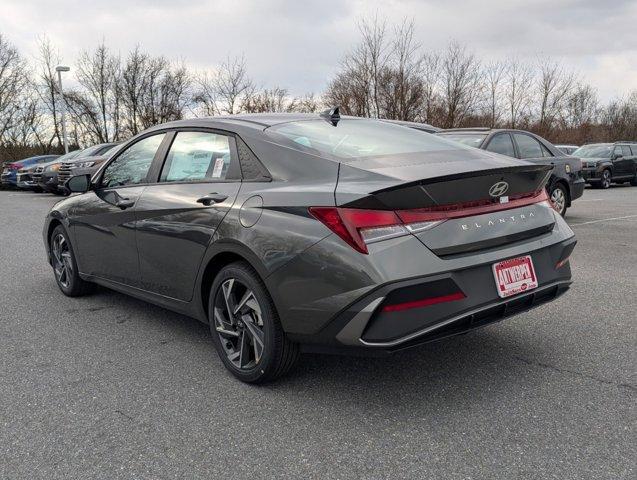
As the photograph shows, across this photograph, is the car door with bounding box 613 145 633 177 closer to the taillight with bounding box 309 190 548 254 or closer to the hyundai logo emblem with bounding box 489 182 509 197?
the hyundai logo emblem with bounding box 489 182 509 197

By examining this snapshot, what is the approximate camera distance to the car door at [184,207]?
333 cm

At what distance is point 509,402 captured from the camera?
112 inches

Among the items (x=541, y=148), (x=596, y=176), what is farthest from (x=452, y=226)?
(x=596, y=176)

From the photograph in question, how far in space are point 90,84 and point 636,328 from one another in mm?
39720

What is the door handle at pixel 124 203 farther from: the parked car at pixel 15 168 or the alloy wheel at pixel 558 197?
the parked car at pixel 15 168

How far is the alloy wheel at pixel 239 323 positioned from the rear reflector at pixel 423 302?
0.82 m

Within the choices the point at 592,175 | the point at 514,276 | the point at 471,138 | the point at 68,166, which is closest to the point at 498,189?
the point at 514,276

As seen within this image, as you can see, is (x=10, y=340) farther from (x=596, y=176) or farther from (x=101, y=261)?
(x=596, y=176)

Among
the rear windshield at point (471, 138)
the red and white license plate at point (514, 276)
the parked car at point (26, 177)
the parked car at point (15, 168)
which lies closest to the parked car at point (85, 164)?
the parked car at point (26, 177)

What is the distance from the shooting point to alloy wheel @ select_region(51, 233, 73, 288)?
5215 millimetres

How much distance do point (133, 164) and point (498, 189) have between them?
9.15 feet

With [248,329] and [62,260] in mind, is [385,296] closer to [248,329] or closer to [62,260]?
[248,329]

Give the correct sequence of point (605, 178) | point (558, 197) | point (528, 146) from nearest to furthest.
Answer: point (528, 146) → point (558, 197) → point (605, 178)

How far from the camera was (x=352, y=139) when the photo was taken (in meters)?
3.43
